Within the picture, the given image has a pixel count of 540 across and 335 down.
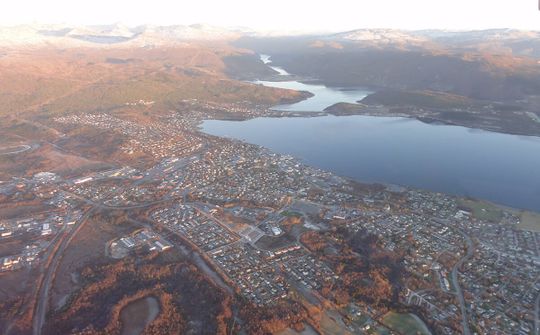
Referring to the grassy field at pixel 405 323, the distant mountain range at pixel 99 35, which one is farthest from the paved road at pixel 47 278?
the distant mountain range at pixel 99 35

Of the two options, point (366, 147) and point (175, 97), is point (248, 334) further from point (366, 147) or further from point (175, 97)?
point (175, 97)

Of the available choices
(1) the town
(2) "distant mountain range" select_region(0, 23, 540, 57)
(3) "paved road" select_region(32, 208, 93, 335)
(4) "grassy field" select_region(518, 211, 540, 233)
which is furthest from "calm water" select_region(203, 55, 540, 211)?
(2) "distant mountain range" select_region(0, 23, 540, 57)

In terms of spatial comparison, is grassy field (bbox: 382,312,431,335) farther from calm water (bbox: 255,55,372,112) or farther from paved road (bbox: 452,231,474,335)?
calm water (bbox: 255,55,372,112)

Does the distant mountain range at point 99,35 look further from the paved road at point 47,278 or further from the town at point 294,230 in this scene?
the paved road at point 47,278

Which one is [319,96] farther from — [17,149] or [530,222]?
[530,222]

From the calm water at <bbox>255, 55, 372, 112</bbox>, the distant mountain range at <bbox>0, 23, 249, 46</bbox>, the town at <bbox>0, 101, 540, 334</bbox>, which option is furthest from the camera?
the distant mountain range at <bbox>0, 23, 249, 46</bbox>

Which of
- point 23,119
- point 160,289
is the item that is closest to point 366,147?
point 160,289
